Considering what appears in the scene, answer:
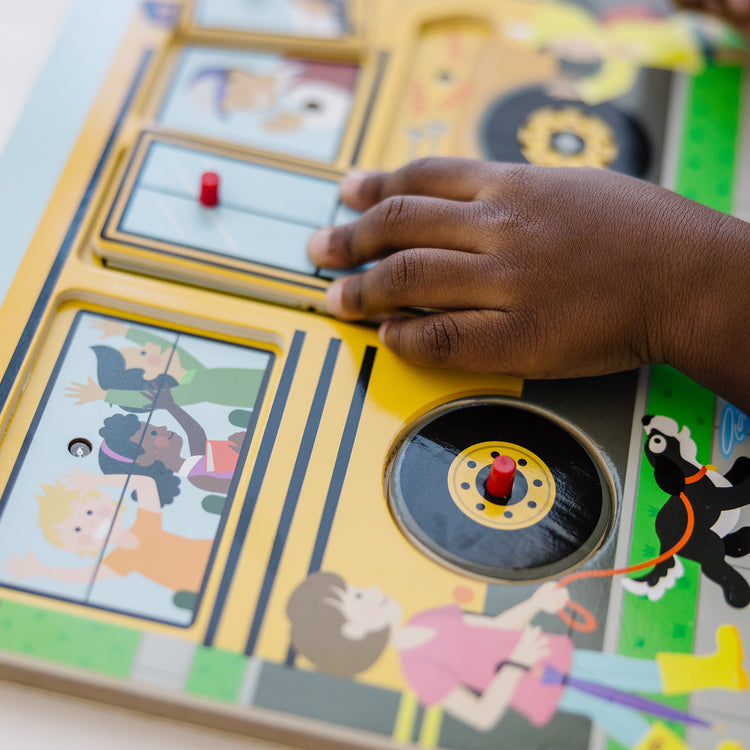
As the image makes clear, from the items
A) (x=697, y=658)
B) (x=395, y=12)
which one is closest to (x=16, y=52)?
(x=395, y=12)

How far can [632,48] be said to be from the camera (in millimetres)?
1099

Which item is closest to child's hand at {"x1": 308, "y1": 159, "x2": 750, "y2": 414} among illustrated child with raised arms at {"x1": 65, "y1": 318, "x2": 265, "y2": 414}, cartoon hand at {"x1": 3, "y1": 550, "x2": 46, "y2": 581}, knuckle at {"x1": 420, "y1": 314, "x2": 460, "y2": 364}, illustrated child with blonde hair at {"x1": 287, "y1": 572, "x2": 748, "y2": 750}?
knuckle at {"x1": 420, "y1": 314, "x2": 460, "y2": 364}

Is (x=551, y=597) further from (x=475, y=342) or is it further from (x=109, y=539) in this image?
(x=109, y=539)

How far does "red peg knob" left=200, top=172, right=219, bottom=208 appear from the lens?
853 mm

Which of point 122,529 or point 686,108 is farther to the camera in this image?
point 686,108

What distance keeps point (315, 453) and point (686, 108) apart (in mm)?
631

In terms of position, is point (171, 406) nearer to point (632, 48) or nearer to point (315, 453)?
point (315, 453)

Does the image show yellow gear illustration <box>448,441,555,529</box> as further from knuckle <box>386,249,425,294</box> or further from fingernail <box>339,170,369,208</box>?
fingernail <box>339,170,369,208</box>

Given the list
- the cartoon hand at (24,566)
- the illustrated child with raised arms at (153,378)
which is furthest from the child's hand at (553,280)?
the cartoon hand at (24,566)

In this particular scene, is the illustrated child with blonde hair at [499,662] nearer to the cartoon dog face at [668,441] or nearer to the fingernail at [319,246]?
the cartoon dog face at [668,441]

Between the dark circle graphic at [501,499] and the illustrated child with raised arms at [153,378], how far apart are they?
5.9 inches

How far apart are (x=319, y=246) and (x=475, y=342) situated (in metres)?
0.18

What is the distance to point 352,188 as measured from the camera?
0.88 metres

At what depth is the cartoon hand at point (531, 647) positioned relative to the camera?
0.65 meters
